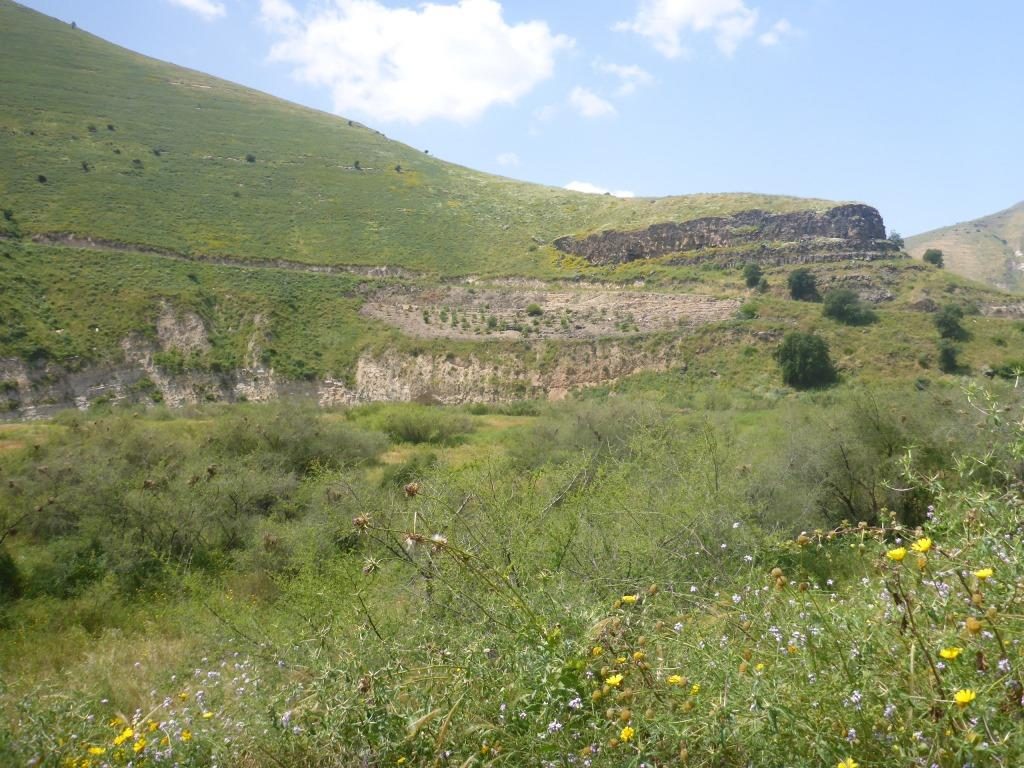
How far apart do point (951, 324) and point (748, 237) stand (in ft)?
82.5

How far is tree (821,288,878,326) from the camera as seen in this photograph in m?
40.8

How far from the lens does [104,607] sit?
33.9 ft

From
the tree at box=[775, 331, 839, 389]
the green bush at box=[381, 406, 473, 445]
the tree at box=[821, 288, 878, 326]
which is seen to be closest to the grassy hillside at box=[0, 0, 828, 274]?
the tree at box=[821, 288, 878, 326]

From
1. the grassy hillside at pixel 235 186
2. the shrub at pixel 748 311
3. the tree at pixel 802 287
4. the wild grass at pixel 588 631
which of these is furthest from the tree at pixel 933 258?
the wild grass at pixel 588 631

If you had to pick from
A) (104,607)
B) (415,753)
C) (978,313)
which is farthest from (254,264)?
(415,753)

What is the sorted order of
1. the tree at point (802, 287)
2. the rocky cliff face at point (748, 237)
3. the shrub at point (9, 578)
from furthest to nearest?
1. the rocky cliff face at point (748, 237)
2. the tree at point (802, 287)
3. the shrub at point (9, 578)

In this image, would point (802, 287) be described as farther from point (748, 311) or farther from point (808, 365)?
point (808, 365)

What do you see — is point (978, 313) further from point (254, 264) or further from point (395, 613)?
point (254, 264)

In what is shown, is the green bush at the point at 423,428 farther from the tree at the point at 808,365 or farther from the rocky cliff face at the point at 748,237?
the rocky cliff face at the point at 748,237

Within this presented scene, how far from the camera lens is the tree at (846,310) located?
134ft

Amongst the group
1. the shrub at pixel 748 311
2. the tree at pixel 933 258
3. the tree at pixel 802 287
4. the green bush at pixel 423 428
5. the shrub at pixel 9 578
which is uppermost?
the tree at pixel 933 258

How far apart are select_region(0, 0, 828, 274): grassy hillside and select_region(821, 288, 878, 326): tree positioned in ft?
76.3

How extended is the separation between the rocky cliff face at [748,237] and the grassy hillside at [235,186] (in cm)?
312

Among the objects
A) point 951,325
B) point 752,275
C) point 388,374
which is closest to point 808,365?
point 951,325
